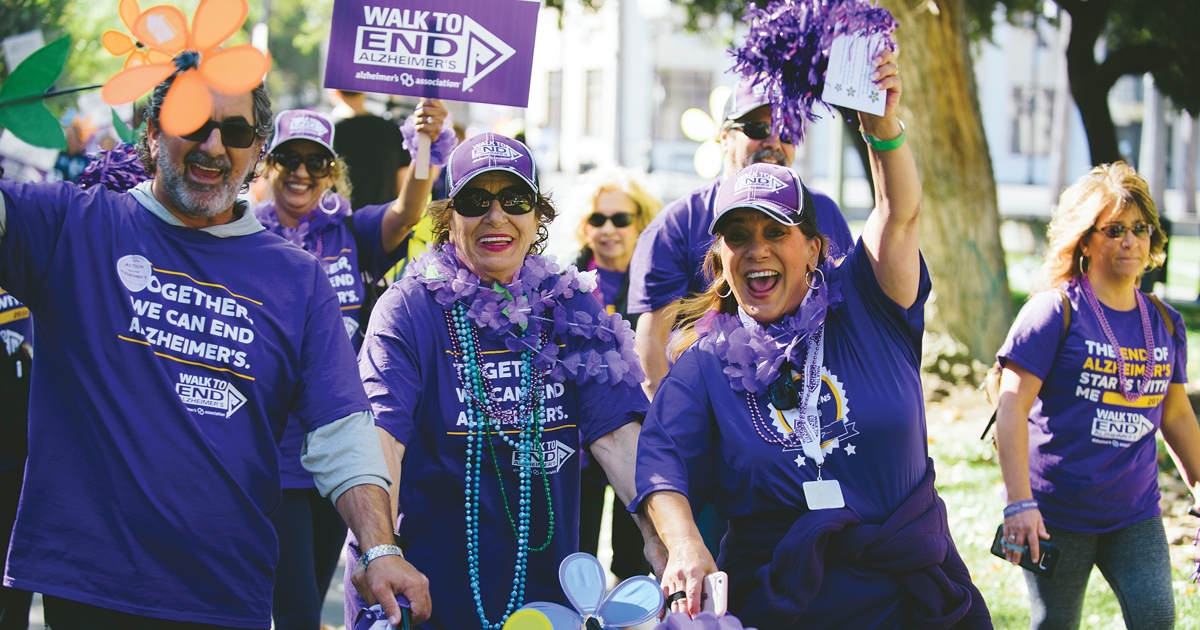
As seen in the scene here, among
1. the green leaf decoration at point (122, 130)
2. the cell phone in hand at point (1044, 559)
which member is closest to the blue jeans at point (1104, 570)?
the cell phone in hand at point (1044, 559)

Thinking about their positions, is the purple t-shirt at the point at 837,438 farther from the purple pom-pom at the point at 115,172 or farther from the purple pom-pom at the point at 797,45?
the purple pom-pom at the point at 115,172

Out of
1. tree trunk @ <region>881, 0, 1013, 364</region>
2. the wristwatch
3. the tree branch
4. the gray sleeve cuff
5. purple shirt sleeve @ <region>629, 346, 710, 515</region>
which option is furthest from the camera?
the tree branch

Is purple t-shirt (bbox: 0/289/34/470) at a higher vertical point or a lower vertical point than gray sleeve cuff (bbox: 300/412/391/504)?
higher

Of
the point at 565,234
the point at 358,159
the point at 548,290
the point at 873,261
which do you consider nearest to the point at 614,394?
the point at 548,290

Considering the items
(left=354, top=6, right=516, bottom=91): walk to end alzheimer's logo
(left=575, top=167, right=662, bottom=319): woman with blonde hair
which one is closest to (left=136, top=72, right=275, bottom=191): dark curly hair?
(left=354, top=6, right=516, bottom=91): walk to end alzheimer's logo

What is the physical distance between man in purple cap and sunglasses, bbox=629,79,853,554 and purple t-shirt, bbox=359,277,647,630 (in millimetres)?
1214

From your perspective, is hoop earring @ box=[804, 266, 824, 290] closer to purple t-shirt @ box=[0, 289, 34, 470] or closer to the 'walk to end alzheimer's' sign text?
the 'walk to end alzheimer's' sign text

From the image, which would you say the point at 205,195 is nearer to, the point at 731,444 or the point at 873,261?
the point at 731,444

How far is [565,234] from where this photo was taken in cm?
607

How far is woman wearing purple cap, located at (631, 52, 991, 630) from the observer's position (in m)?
2.67

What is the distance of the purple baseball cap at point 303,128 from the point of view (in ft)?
15.4

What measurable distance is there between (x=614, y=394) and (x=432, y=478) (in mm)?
560

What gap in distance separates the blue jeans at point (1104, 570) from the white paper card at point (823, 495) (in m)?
1.77

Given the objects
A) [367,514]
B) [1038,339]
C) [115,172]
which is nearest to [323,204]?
[115,172]
